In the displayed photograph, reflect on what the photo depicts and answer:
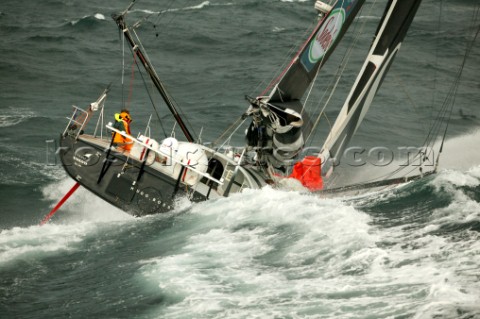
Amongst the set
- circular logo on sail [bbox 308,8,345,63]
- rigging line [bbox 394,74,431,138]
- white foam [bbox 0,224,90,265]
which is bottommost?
white foam [bbox 0,224,90,265]

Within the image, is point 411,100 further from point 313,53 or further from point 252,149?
point 252,149

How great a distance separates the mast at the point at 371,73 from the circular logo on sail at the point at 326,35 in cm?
116

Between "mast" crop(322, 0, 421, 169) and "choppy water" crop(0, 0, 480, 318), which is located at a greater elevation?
"mast" crop(322, 0, 421, 169)

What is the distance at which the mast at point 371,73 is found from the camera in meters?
18.1

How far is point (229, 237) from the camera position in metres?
14.6

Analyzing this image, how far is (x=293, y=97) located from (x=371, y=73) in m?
2.05

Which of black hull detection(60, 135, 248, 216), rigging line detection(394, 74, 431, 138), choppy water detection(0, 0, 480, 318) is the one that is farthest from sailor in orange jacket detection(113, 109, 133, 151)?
rigging line detection(394, 74, 431, 138)

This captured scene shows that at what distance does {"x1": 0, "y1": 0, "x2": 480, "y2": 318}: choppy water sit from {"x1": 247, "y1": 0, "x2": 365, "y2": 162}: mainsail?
1642 millimetres

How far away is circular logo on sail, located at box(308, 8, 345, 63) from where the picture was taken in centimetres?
1742

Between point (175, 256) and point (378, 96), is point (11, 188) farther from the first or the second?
point (378, 96)

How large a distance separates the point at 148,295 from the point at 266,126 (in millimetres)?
6206

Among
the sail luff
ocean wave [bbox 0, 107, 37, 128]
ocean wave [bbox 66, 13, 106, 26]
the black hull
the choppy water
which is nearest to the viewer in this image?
the choppy water

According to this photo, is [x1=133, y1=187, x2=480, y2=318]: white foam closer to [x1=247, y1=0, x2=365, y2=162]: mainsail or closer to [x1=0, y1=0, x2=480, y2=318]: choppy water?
[x1=0, y1=0, x2=480, y2=318]: choppy water

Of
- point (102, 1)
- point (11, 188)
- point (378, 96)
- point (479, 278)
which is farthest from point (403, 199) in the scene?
point (102, 1)
